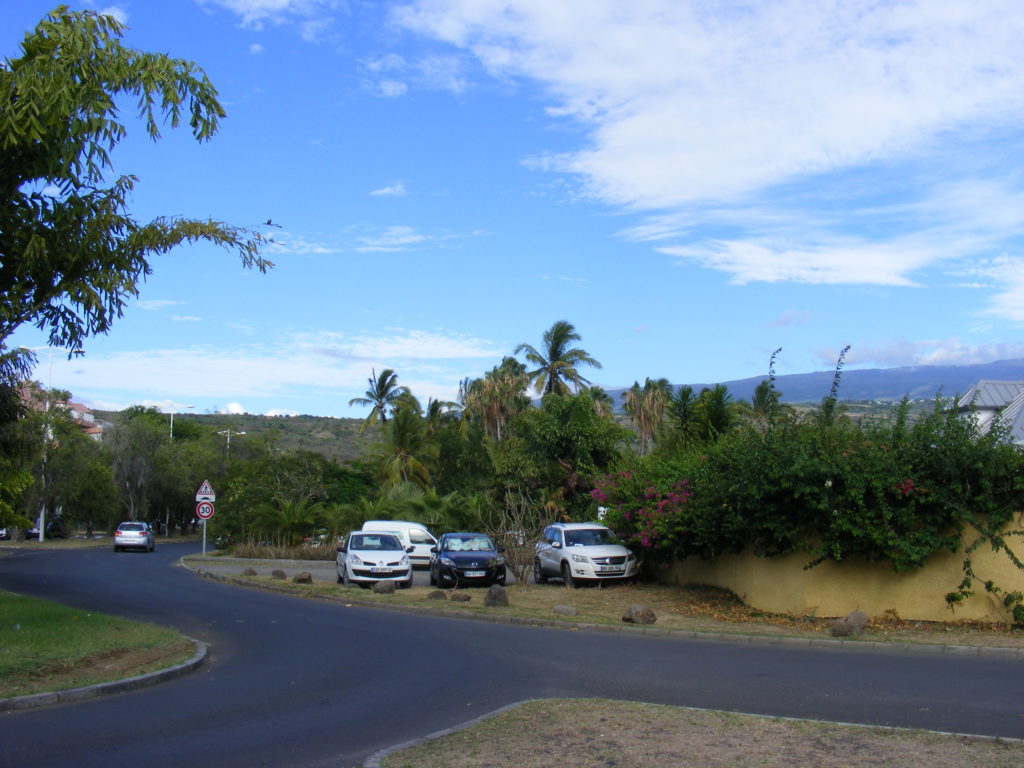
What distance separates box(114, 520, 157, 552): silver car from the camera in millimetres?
49219

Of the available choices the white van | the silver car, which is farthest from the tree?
the silver car

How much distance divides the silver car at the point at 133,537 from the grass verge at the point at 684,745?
45372mm

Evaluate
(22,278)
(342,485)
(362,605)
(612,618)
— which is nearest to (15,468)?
(362,605)

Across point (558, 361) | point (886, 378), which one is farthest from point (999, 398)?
point (886, 378)

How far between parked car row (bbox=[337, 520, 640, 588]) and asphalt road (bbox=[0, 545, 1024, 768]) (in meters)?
6.32

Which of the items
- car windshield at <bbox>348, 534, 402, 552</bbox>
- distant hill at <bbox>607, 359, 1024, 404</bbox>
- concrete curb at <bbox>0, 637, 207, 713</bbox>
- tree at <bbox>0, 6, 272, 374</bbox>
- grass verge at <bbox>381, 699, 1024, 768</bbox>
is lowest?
concrete curb at <bbox>0, 637, 207, 713</bbox>

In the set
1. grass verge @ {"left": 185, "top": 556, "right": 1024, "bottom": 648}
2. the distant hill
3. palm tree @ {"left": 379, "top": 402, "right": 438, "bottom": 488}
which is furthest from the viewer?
the distant hill

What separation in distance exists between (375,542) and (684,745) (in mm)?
19321

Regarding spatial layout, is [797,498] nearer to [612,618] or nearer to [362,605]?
[612,618]

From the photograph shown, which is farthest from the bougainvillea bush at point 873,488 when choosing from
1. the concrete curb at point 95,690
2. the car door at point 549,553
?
the concrete curb at point 95,690

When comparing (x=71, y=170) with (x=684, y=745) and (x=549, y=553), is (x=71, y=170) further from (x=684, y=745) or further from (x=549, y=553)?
(x=549, y=553)

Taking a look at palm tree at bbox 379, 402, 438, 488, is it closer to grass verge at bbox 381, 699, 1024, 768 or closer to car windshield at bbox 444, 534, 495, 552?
car windshield at bbox 444, 534, 495, 552

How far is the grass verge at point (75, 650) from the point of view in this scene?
10312 millimetres

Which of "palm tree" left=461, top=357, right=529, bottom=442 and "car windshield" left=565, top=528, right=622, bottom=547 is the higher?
"palm tree" left=461, top=357, right=529, bottom=442
